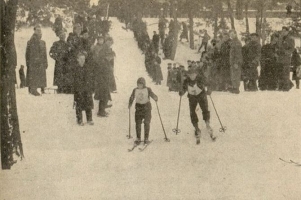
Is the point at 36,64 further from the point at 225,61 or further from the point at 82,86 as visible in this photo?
the point at 225,61

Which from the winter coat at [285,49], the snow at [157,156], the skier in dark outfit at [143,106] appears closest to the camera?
the snow at [157,156]

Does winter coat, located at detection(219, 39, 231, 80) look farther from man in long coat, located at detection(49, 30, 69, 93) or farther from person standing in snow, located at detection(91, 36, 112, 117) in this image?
man in long coat, located at detection(49, 30, 69, 93)

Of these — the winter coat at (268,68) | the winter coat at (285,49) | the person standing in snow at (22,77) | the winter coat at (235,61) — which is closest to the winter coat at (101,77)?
the person standing in snow at (22,77)

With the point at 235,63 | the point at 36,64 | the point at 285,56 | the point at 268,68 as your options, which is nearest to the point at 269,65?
the point at 268,68

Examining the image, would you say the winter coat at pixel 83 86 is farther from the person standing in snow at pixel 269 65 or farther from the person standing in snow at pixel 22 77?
the person standing in snow at pixel 269 65

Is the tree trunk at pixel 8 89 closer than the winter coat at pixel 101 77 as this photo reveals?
Yes

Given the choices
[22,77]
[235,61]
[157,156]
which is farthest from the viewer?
[235,61]
